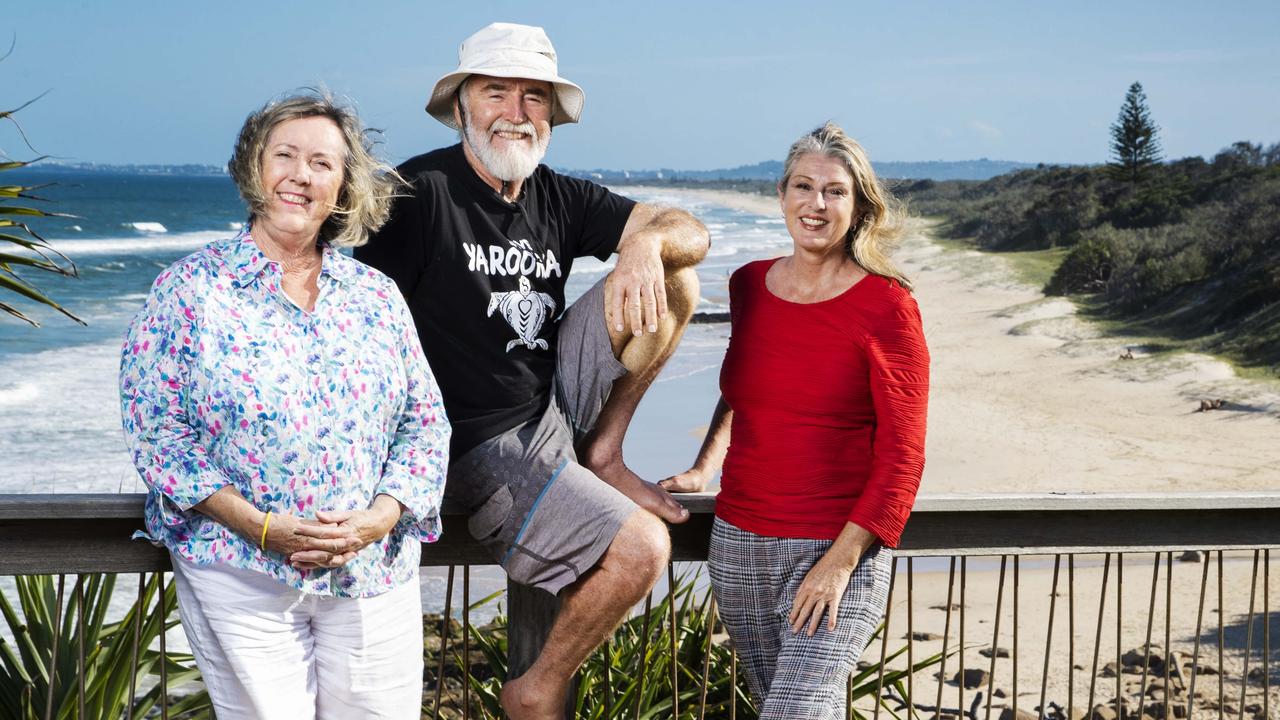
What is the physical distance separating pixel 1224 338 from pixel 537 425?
60.6 feet

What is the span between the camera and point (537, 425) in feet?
9.64

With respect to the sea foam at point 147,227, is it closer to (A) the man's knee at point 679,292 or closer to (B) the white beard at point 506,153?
(B) the white beard at point 506,153

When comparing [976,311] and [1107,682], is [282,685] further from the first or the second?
[976,311]

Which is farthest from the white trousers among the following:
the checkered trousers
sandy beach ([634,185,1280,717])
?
sandy beach ([634,185,1280,717])

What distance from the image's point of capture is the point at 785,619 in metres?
2.81

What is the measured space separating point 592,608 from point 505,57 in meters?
1.38

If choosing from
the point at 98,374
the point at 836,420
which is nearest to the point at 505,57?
the point at 836,420

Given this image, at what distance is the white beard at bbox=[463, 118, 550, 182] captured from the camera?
3072mm

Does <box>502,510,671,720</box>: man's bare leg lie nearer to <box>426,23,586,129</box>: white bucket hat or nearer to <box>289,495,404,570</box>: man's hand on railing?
<box>289,495,404,570</box>: man's hand on railing

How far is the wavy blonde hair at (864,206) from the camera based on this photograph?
2887mm

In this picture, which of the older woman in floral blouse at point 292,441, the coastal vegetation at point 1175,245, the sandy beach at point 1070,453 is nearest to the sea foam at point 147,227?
the coastal vegetation at point 1175,245

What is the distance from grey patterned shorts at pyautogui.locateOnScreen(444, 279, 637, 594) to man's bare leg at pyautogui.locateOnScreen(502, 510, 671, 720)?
3 centimetres

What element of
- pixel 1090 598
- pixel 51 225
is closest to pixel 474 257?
pixel 1090 598

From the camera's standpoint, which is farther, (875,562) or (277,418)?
(875,562)
